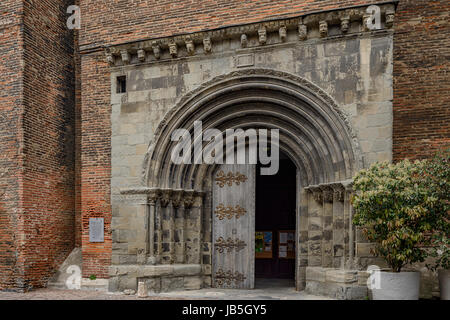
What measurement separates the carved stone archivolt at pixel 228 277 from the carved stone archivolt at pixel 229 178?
1.88m

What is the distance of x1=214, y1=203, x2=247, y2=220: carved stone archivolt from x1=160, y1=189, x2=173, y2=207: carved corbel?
1.10m

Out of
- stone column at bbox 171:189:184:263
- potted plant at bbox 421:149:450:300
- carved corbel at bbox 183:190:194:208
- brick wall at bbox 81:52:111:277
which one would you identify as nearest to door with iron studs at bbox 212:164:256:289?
carved corbel at bbox 183:190:194:208

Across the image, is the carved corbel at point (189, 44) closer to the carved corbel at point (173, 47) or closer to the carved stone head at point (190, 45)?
the carved stone head at point (190, 45)

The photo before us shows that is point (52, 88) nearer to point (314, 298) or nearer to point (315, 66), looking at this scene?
point (315, 66)

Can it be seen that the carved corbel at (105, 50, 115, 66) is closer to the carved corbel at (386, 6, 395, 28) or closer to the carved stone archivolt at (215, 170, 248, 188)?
the carved stone archivolt at (215, 170, 248, 188)

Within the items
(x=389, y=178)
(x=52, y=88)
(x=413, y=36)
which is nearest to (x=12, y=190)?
(x=52, y=88)

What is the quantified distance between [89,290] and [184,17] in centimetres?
635

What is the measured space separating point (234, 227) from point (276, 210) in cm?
365

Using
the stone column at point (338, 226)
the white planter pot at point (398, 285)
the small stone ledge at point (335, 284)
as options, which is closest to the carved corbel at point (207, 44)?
the stone column at point (338, 226)

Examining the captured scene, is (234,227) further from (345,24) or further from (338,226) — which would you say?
(345,24)

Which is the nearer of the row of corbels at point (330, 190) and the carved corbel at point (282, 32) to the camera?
the row of corbels at point (330, 190)

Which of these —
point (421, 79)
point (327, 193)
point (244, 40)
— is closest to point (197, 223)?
point (327, 193)

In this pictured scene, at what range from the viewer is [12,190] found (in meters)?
9.41

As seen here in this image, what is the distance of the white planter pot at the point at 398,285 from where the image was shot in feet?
22.1
